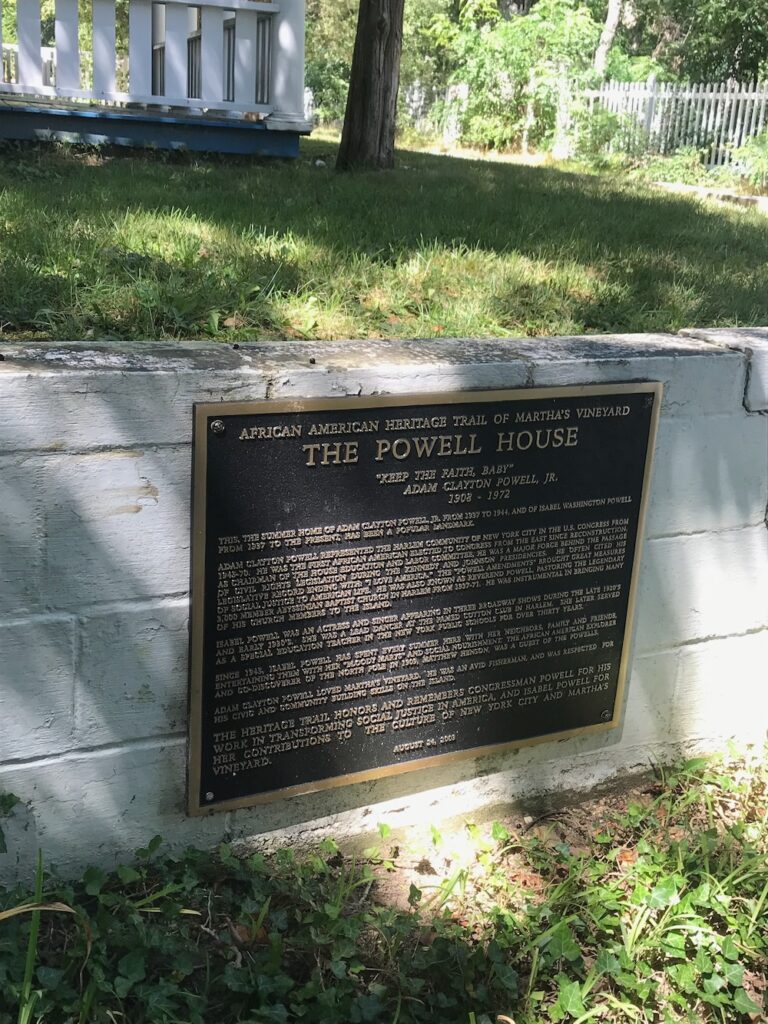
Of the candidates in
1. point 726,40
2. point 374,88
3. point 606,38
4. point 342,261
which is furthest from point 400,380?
point 606,38

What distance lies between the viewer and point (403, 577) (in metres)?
2.98

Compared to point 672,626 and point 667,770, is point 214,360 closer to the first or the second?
point 672,626

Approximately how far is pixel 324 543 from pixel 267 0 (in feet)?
23.6

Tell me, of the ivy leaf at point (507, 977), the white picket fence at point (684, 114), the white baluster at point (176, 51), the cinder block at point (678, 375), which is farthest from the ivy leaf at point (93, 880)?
the white picket fence at point (684, 114)

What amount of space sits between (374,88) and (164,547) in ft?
20.4

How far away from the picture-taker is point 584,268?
14.5ft

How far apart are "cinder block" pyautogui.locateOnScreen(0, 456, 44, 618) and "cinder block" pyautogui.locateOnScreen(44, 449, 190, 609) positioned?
0.02 meters

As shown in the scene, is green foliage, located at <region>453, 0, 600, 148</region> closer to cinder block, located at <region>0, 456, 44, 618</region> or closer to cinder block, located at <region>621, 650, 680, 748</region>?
cinder block, located at <region>621, 650, 680, 748</region>

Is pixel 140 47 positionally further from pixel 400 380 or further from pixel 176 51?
pixel 400 380

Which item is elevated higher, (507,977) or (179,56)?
(179,56)

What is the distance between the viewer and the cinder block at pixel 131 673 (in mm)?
2658

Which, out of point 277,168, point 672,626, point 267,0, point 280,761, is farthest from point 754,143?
point 280,761

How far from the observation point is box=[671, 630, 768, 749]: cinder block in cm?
363

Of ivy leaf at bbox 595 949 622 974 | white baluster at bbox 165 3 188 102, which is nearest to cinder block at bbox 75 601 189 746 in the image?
ivy leaf at bbox 595 949 622 974
